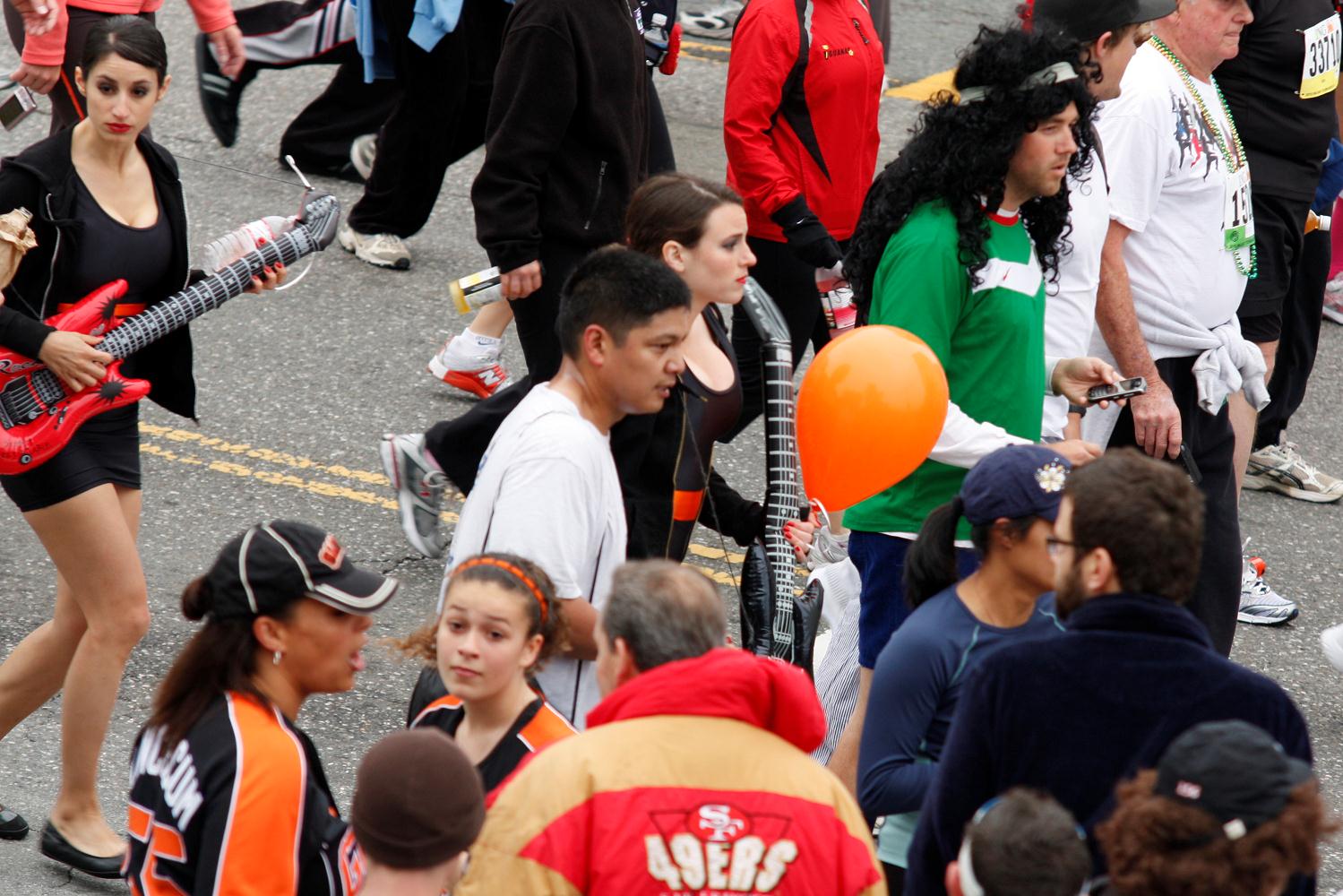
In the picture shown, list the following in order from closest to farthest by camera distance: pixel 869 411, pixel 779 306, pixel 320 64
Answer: pixel 869 411, pixel 779 306, pixel 320 64

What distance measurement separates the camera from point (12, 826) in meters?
4.45

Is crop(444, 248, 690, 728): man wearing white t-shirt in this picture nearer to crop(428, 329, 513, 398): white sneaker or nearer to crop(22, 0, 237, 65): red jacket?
crop(22, 0, 237, 65): red jacket

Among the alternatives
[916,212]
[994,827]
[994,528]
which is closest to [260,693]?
Result: [994,827]

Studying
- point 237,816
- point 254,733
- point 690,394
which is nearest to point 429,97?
point 690,394

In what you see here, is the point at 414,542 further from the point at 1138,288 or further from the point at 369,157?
the point at 369,157

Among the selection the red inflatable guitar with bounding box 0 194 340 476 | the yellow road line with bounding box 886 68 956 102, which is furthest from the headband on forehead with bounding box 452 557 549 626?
the yellow road line with bounding box 886 68 956 102

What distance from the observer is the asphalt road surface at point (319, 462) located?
16.8 ft

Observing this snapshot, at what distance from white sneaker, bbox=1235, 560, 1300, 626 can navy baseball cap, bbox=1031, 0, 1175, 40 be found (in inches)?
92.0

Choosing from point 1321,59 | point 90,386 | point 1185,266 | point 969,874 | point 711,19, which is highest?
point 969,874

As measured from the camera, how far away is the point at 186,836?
109 inches

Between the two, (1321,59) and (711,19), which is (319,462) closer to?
(1321,59)

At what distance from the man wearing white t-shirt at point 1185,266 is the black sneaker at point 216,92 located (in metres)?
3.63

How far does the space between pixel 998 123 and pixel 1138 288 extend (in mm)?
1197

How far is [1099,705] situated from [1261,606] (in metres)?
3.98
